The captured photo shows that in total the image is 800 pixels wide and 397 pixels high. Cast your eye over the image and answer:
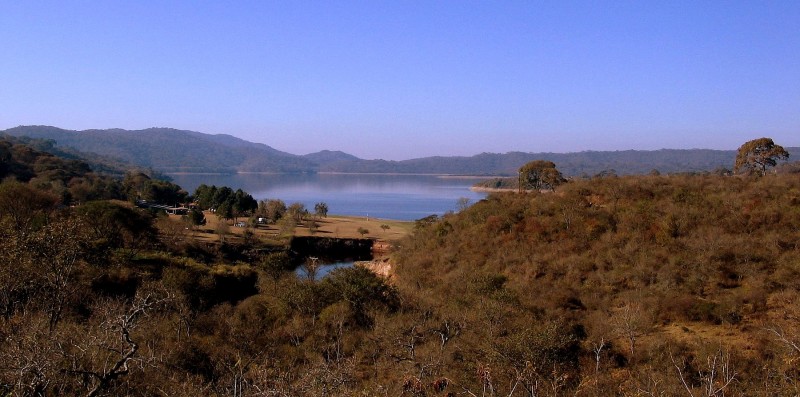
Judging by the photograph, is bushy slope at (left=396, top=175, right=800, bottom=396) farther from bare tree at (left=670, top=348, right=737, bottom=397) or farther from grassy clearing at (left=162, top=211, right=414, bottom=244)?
grassy clearing at (left=162, top=211, right=414, bottom=244)

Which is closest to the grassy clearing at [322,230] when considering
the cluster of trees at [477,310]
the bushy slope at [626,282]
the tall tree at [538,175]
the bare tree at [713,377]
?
the tall tree at [538,175]

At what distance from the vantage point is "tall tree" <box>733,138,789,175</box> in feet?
108

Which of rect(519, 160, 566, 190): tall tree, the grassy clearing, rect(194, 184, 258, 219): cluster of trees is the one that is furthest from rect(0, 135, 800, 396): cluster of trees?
rect(194, 184, 258, 219): cluster of trees

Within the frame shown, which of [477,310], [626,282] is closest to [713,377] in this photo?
[477,310]

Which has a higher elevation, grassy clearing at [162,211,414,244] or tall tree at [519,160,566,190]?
tall tree at [519,160,566,190]

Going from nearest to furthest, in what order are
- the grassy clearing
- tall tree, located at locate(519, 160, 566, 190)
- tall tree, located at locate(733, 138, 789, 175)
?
tall tree, located at locate(733, 138, 789, 175) < tall tree, located at locate(519, 160, 566, 190) < the grassy clearing

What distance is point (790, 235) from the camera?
1897 cm

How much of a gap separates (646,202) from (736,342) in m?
11.3

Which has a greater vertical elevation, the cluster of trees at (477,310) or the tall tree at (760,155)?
the tall tree at (760,155)

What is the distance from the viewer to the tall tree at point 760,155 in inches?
1291

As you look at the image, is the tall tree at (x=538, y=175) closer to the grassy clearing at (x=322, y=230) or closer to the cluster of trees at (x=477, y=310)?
the cluster of trees at (x=477, y=310)

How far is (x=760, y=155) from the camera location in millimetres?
33469

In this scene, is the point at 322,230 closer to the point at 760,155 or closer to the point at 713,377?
the point at 760,155

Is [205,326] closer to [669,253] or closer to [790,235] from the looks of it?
[669,253]
